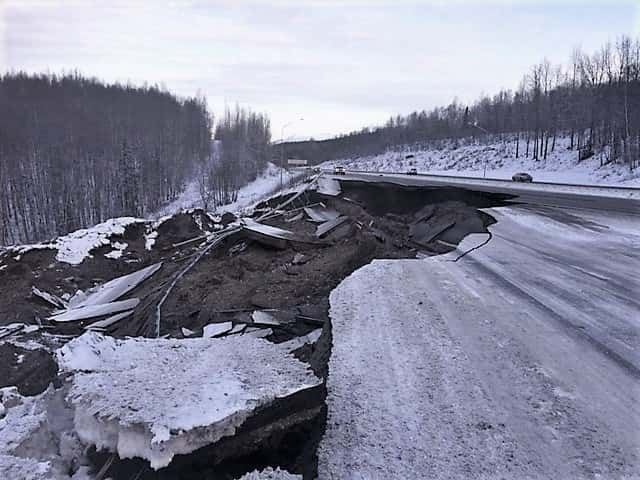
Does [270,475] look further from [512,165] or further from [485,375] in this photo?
→ [512,165]

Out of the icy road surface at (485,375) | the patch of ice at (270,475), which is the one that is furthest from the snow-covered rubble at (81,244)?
the patch of ice at (270,475)

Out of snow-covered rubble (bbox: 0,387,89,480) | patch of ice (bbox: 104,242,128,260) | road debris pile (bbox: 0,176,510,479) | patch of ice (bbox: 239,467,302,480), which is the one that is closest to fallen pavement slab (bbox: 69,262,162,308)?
road debris pile (bbox: 0,176,510,479)

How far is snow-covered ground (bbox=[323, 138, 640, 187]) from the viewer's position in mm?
32481

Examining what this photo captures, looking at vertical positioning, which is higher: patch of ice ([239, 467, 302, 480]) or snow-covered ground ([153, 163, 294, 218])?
patch of ice ([239, 467, 302, 480])

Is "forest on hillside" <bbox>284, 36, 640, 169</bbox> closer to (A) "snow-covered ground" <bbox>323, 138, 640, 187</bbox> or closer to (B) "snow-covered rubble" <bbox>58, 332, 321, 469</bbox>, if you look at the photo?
(A) "snow-covered ground" <bbox>323, 138, 640, 187</bbox>

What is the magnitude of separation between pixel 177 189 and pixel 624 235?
227 ft

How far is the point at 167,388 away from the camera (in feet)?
8.74

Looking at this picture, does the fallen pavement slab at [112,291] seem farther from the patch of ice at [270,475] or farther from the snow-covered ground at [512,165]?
the snow-covered ground at [512,165]

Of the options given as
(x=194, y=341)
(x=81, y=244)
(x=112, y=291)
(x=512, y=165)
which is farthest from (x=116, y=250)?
(x=512, y=165)

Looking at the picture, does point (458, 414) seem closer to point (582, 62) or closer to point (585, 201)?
point (585, 201)

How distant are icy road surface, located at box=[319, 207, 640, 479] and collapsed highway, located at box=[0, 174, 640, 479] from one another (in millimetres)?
14

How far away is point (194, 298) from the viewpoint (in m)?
7.21

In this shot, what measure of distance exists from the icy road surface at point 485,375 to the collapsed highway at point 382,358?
14 mm

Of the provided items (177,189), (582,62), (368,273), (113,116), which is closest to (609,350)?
(368,273)
